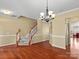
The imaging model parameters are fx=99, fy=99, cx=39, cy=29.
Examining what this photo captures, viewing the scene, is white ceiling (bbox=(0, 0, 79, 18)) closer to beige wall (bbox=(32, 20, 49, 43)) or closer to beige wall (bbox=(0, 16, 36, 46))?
beige wall (bbox=(0, 16, 36, 46))

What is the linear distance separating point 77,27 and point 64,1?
13.9 m

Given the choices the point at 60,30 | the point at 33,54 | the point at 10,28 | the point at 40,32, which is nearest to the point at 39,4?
the point at 33,54

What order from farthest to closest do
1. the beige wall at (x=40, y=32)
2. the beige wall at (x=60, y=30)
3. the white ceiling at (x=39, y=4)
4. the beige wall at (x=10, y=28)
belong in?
the beige wall at (x=40, y=32) → the beige wall at (x=10, y=28) → the beige wall at (x=60, y=30) → the white ceiling at (x=39, y=4)

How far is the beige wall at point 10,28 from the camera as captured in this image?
7.53m

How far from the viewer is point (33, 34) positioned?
9102 mm

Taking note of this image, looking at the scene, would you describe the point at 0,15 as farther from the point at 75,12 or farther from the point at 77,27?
the point at 77,27

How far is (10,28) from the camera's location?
8133mm

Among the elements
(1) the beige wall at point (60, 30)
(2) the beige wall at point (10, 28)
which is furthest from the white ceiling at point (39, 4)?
(2) the beige wall at point (10, 28)

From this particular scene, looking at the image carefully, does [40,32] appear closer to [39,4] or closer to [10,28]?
[10,28]

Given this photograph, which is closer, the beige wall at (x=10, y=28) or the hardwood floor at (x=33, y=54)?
the hardwood floor at (x=33, y=54)

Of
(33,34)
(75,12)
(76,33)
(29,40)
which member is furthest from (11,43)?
(76,33)

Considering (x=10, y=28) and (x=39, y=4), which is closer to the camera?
(x=39, y=4)

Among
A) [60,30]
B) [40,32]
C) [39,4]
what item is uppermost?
[39,4]

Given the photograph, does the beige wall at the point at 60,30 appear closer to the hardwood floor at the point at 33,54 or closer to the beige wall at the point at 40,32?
the hardwood floor at the point at 33,54
